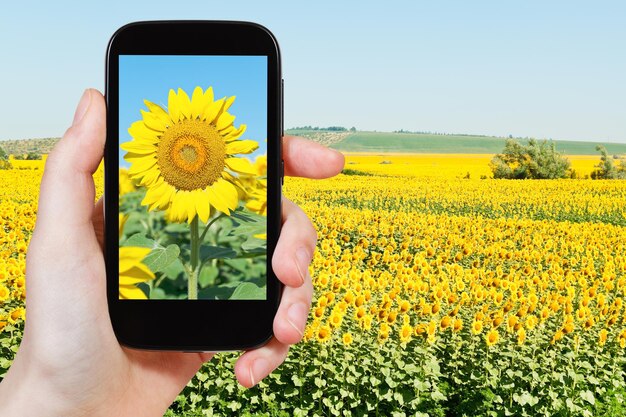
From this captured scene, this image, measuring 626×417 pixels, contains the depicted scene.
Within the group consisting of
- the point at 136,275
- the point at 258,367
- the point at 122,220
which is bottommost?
the point at 258,367

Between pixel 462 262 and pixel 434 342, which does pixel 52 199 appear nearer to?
pixel 434 342

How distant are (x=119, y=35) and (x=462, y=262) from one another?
20.7ft

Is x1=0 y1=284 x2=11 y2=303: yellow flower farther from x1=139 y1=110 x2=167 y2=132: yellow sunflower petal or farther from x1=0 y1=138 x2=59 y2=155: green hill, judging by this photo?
x1=0 y1=138 x2=59 y2=155: green hill

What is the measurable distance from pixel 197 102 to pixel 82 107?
0.32m

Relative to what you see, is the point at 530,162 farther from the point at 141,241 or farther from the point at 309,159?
the point at 141,241

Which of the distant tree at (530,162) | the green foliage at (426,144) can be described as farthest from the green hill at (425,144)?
the distant tree at (530,162)

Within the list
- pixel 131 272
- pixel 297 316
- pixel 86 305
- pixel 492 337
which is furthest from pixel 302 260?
pixel 492 337

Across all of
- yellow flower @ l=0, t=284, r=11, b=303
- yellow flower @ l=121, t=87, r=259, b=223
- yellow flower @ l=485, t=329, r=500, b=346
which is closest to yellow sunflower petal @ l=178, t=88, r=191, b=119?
yellow flower @ l=121, t=87, r=259, b=223

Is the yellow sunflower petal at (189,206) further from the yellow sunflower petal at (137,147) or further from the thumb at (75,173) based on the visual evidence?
the thumb at (75,173)

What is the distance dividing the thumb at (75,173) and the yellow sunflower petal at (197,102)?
0.25 meters

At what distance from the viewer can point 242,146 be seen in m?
2.05

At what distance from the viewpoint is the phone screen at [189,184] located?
202 centimetres

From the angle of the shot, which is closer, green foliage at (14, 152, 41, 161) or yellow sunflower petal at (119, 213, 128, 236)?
yellow sunflower petal at (119, 213, 128, 236)

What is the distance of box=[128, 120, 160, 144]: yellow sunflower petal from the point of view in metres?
2.04
